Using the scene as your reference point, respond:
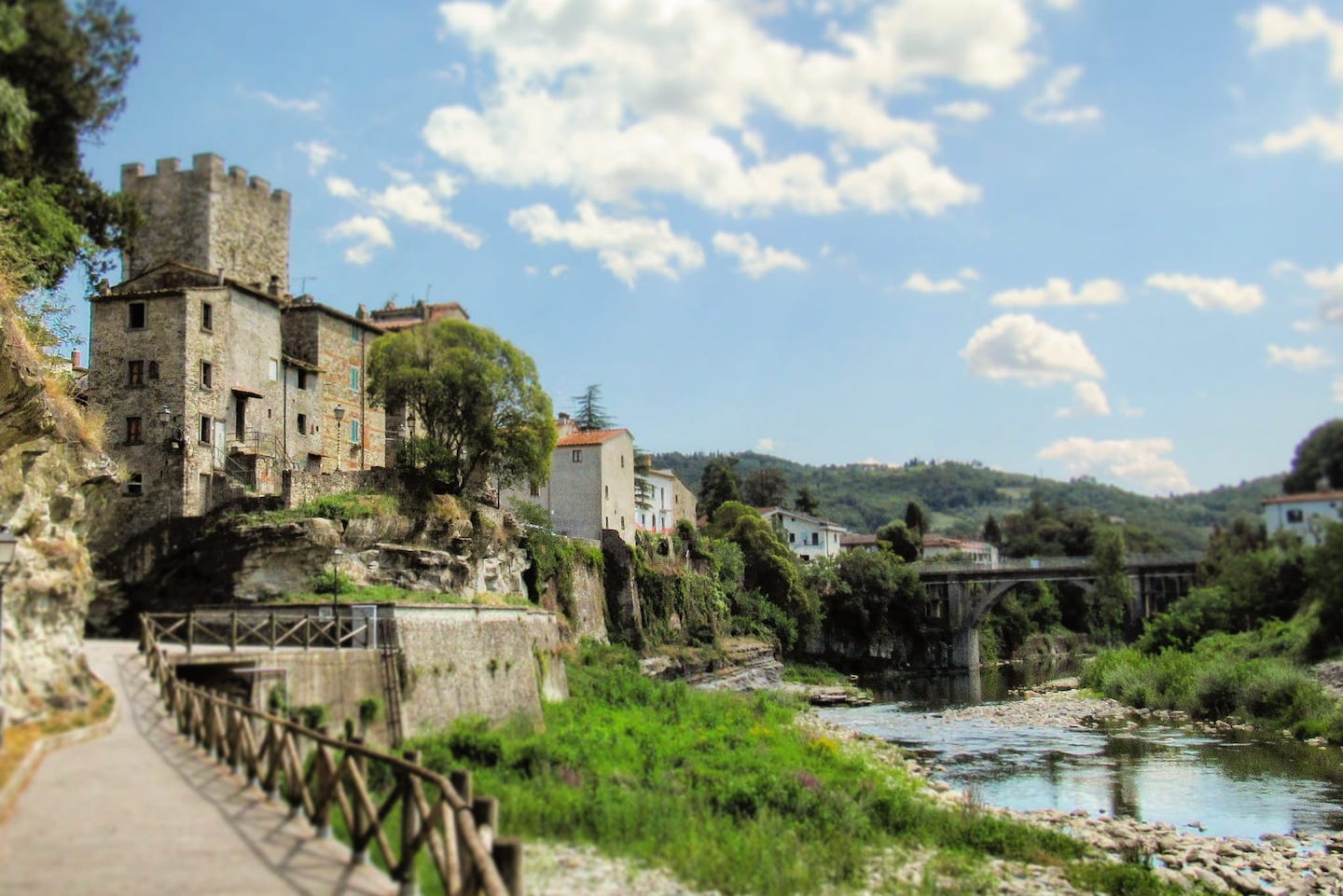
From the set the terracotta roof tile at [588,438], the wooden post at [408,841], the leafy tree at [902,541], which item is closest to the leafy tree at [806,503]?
the leafy tree at [902,541]

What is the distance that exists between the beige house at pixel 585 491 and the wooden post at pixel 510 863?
47.9 meters

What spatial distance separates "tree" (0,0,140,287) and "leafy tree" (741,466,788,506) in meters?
103

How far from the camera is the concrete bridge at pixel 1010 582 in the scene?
89.6 m

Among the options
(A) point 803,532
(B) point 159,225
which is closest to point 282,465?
(B) point 159,225

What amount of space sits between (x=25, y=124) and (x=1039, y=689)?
62119mm

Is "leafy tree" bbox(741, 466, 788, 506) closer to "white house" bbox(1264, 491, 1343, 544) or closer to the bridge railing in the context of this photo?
the bridge railing

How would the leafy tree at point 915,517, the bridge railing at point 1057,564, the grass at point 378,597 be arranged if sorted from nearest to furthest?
the grass at point 378,597
the bridge railing at point 1057,564
the leafy tree at point 915,517

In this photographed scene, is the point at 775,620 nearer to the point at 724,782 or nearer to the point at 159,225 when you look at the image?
the point at 159,225

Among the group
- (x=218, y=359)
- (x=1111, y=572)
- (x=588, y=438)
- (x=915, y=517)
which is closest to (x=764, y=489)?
(x=915, y=517)

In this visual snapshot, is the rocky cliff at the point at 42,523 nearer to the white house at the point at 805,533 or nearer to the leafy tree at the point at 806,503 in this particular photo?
the white house at the point at 805,533

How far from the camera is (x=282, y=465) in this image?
1658 inches

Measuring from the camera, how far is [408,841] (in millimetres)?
12039

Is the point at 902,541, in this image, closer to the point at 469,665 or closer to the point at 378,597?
the point at 378,597

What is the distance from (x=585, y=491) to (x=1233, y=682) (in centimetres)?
3299
